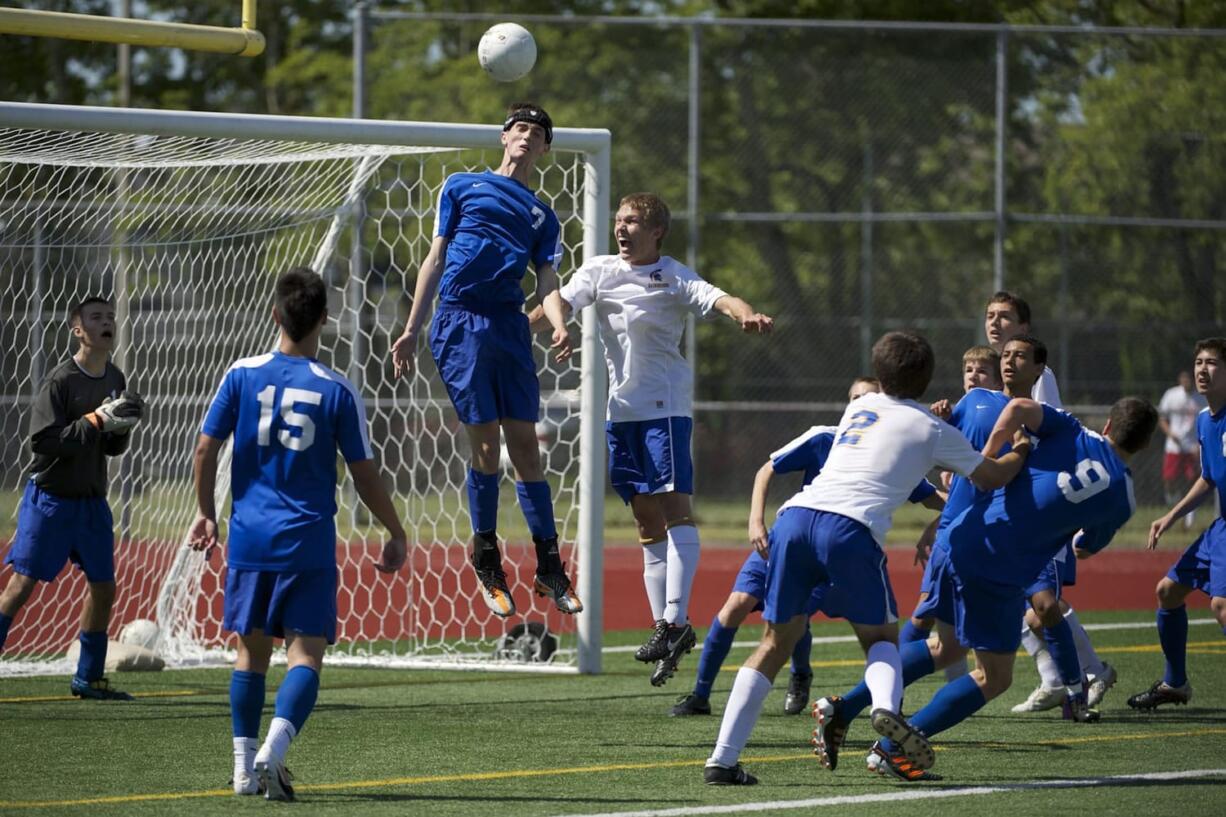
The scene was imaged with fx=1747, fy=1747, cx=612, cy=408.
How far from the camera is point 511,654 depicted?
11703 mm

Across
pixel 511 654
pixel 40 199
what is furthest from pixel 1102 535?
pixel 40 199

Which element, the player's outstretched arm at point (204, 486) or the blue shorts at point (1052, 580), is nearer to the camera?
the player's outstretched arm at point (204, 486)

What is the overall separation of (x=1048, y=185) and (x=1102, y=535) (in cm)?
1269

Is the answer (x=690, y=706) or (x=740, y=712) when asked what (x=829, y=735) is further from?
(x=690, y=706)

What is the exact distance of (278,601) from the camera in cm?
651

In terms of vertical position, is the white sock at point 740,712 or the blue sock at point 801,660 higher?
the white sock at point 740,712

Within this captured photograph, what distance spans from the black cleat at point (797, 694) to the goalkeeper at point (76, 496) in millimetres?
3748

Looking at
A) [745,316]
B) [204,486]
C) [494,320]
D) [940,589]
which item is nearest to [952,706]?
[940,589]

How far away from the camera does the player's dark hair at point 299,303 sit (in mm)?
6629

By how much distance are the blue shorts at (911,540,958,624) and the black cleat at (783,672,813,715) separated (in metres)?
1.18

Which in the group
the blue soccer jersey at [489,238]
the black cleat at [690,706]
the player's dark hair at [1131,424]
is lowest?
the black cleat at [690,706]

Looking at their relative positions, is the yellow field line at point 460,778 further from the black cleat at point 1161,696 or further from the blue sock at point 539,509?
the blue sock at point 539,509

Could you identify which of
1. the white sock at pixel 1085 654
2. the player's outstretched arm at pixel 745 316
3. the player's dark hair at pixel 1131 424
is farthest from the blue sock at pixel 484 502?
the white sock at pixel 1085 654

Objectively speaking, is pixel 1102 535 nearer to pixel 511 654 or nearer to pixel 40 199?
pixel 511 654
